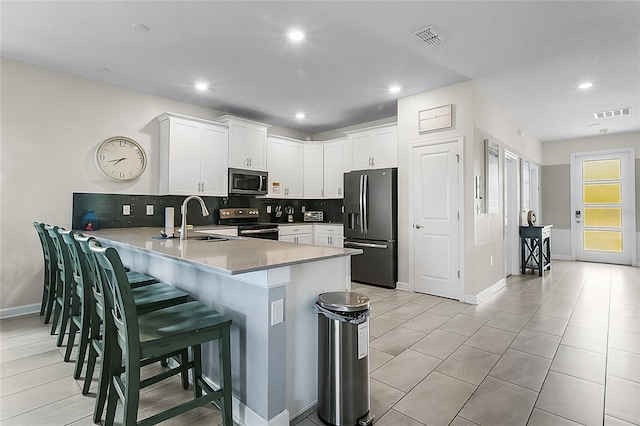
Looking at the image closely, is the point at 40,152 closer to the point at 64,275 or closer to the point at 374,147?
the point at 64,275

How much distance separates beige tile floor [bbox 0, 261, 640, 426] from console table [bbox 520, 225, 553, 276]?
5.63ft

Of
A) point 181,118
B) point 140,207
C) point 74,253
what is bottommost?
point 74,253

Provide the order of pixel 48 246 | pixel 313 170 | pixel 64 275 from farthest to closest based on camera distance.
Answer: pixel 313 170 < pixel 48 246 < pixel 64 275

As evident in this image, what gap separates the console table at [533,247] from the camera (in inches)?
224

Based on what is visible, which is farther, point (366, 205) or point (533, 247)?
point (533, 247)

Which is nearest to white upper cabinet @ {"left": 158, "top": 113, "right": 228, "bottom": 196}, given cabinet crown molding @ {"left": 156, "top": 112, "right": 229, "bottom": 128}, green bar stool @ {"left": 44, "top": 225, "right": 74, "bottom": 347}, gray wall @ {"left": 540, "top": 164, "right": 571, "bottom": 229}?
cabinet crown molding @ {"left": 156, "top": 112, "right": 229, "bottom": 128}

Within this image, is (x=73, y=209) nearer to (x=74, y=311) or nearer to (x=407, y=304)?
(x=74, y=311)

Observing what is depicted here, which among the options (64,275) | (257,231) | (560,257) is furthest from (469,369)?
(560,257)

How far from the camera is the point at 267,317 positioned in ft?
5.38

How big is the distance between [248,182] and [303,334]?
12.1 ft

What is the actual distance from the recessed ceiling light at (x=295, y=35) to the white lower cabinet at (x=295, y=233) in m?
3.01

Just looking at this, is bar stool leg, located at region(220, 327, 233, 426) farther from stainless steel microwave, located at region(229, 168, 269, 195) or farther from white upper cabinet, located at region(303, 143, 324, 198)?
white upper cabinet, located at region(303, 143, 324, 198)

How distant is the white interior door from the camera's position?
416 cm

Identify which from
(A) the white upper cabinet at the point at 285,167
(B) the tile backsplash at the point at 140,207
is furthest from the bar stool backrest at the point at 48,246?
(A) the white upper cabinet at the point at 285,167
